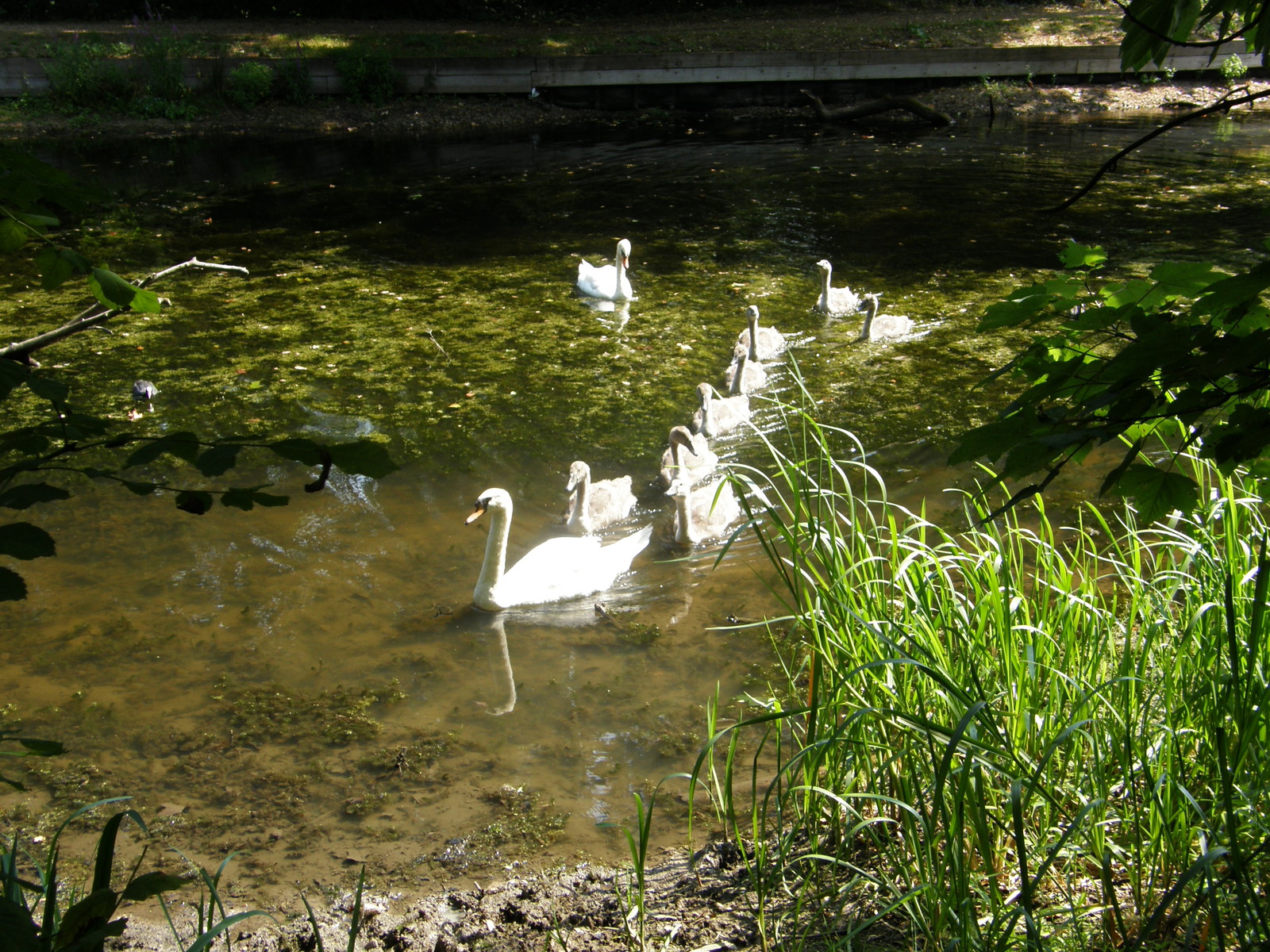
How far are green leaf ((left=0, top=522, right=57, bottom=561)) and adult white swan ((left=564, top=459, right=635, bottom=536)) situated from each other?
3.97m

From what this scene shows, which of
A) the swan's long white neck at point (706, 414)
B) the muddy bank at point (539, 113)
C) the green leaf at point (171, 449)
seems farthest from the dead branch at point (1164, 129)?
the muddy bank at point (539, 113)

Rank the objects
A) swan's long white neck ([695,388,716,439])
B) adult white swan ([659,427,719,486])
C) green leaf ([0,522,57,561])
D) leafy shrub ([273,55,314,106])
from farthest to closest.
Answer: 1. leafy shrub ([273,55,314,106])
2. swan's long white neck ([695,388,716,439])
3. adult white swan ([659,427,719,486])
4. green leaf ([0,522,57,561])

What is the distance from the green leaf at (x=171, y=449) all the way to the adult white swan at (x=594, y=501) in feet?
12.7

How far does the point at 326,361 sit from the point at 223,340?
1.13 m

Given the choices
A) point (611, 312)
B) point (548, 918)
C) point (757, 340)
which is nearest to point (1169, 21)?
point (548, 918)

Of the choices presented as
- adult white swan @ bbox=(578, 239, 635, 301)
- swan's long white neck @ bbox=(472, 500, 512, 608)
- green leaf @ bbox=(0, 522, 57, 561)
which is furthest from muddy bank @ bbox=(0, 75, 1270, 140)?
green leaf @ bbox=(0, 522, 57, 561)

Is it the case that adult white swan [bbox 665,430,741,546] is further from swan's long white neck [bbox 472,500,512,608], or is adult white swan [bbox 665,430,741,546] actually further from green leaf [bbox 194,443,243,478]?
green leaf [bbox 194,443,243,478]

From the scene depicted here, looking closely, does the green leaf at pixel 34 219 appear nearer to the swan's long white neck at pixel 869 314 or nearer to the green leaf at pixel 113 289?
the green leaf at pixel 113 289

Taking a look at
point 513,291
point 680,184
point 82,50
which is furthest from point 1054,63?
point 82,50

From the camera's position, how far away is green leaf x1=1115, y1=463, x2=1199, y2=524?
209cm

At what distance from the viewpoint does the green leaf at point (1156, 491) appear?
6.86ft

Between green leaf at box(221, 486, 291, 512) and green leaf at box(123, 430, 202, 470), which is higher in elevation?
green leaf at box(123, 430, 202, 470)

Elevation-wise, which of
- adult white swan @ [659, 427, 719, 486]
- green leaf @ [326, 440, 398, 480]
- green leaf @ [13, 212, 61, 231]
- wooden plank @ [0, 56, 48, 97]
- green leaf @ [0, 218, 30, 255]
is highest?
green leaf @ [13, 212, 61, 231]

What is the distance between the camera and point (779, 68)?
1912 cm
